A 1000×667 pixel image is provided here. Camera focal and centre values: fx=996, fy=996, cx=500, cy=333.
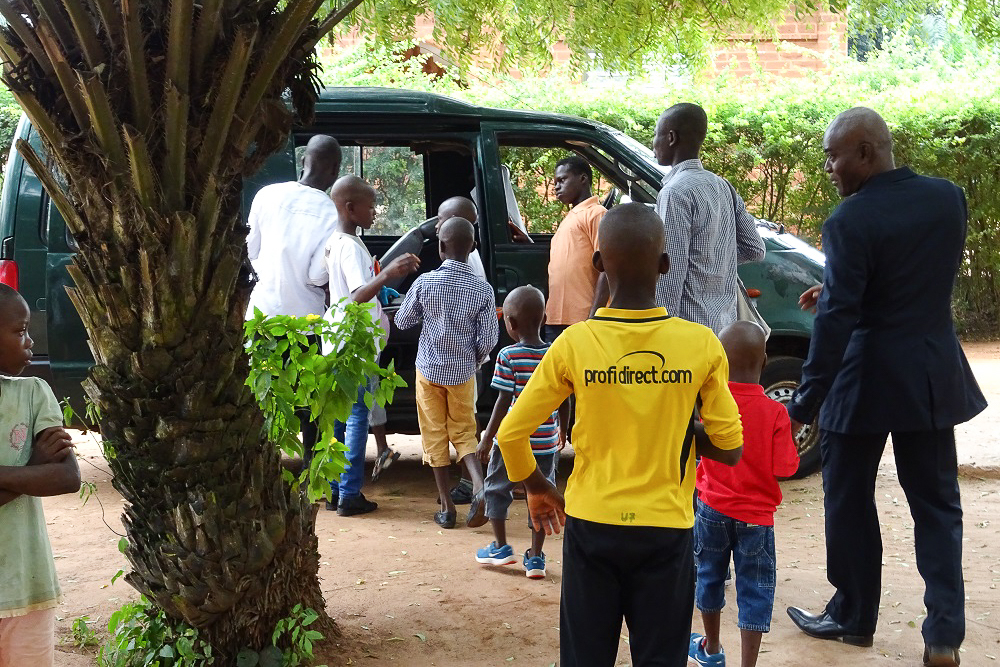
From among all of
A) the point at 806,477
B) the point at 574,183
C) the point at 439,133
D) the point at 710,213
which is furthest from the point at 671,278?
the point at 806,477

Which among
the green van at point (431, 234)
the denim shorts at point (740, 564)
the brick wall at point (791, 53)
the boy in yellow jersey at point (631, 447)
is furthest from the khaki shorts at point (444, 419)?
the brick wall at point (791, 53)

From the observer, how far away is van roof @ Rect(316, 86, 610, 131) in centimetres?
613

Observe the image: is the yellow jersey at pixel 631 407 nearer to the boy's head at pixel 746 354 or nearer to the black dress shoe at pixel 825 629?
the boy's head at pixel 746 354

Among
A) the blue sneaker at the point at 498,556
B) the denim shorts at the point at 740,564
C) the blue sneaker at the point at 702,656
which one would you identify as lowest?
the blue sneaker at the point at 702,656

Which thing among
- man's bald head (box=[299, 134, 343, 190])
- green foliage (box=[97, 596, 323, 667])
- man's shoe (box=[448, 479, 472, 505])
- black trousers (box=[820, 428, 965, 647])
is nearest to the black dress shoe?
black trousers (box=[820, 428, 965, 647])

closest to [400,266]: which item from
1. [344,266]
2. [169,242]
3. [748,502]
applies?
[344,266]

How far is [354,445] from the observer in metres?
5.69

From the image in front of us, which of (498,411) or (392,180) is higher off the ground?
(392,180)

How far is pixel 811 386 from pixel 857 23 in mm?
4047

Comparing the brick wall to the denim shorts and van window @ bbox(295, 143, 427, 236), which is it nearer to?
van window @ bbox(295, 143, 427, 236)

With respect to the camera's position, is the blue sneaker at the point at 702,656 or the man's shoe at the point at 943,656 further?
the man's shoe at the point at 943,656

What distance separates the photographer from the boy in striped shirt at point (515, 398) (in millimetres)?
4691

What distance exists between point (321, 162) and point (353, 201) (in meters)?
0.28

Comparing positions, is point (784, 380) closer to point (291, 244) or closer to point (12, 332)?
point (291, 244)
